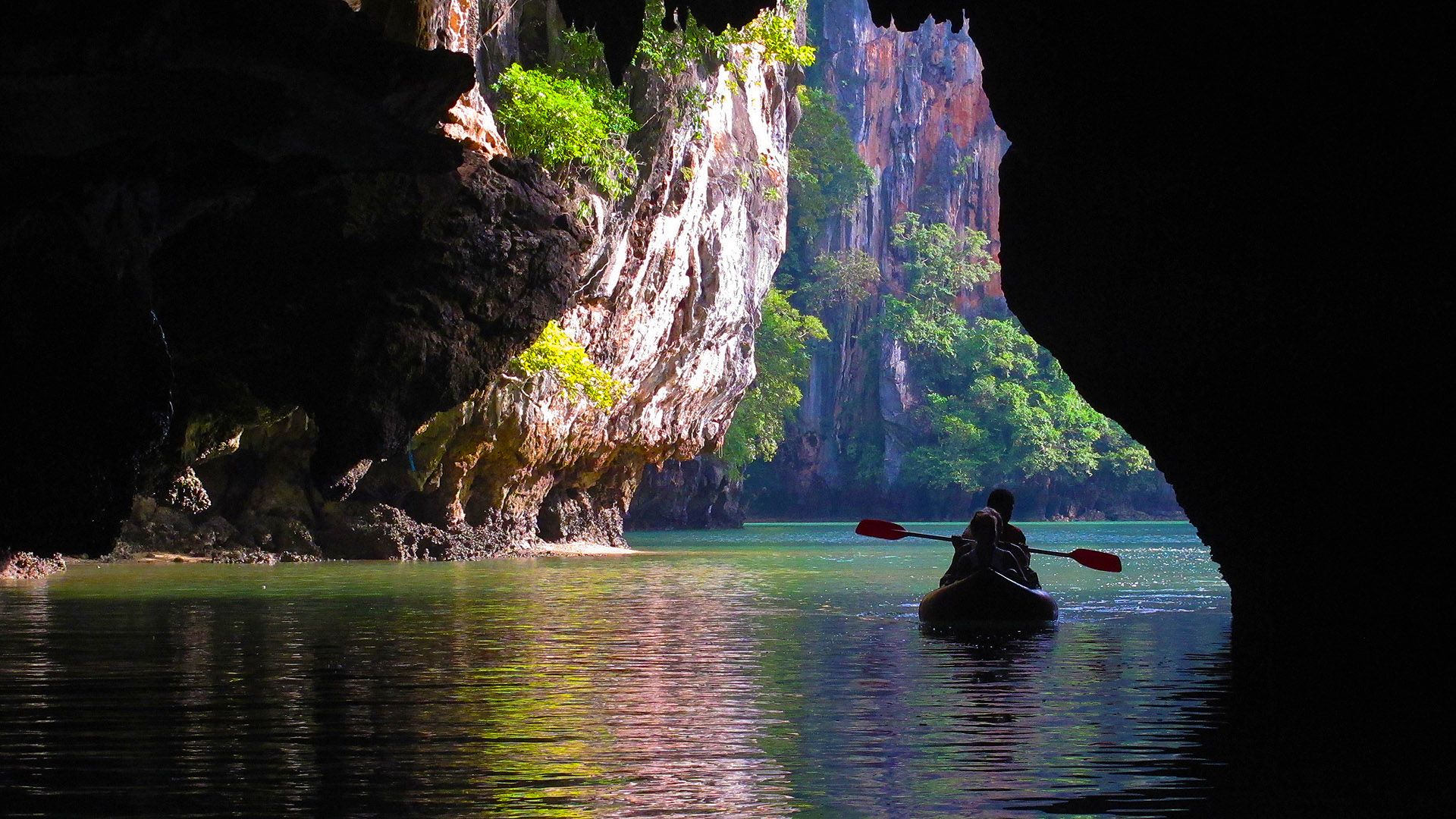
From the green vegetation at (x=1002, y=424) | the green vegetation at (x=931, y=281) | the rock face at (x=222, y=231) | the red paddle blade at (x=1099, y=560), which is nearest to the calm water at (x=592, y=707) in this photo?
the red paddle blade at (x=1099, y=560)

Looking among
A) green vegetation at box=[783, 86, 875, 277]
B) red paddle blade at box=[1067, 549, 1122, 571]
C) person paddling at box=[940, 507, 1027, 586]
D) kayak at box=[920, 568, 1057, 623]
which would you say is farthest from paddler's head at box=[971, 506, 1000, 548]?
green vegetation at box=[783, 86, 875, 277]

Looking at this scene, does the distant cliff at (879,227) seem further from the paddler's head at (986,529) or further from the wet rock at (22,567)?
the paddler's head at (986,529)

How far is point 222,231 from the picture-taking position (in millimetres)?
13633

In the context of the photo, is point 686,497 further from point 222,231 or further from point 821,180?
point 222,231

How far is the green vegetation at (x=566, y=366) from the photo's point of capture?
81.5 feet

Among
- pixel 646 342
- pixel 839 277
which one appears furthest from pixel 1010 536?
pixel 839 277

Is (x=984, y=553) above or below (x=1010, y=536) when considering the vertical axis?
below

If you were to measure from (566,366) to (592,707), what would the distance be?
1761cm

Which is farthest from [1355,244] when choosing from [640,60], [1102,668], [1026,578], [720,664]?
[640,60]

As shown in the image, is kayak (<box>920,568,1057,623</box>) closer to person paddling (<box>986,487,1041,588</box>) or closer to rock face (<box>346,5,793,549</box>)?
person paddling (<box>986,487,1041,588</box>)

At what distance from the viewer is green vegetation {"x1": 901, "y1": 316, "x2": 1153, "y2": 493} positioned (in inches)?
2650

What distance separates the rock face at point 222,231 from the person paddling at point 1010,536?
5.65 metres

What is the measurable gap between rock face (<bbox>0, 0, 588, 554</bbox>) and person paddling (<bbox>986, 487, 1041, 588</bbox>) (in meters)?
5.65

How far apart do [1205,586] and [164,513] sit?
647 inches
